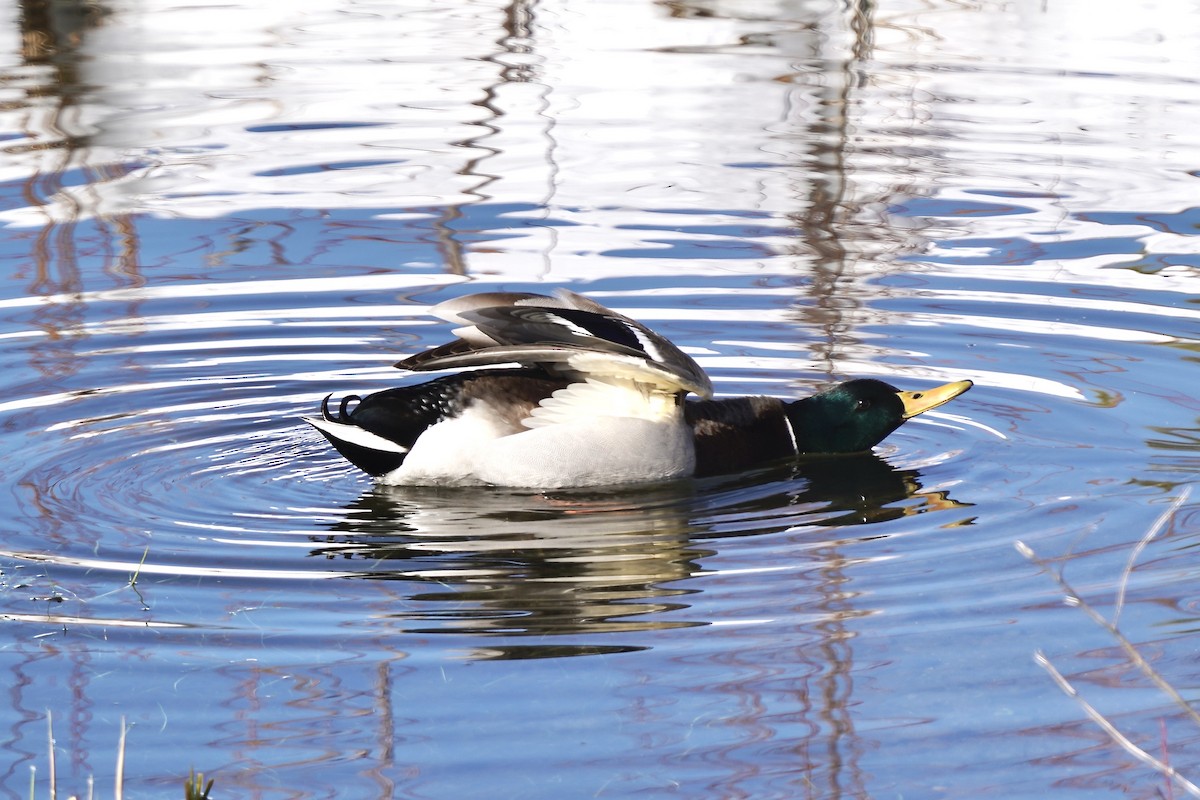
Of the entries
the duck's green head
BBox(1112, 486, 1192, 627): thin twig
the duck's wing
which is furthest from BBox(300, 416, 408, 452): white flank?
BBox(1112, 486, 1192, 627): thin twig

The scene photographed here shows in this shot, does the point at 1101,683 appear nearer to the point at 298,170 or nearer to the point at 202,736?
the point at 202,736

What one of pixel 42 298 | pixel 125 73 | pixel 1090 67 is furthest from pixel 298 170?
pixel 1090 67

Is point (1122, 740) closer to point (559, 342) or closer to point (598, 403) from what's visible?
point (559, 342)

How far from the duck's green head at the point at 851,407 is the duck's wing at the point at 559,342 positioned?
2.59 feet

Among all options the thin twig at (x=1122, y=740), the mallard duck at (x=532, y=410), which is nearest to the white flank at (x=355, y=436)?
the mallard duck at (x=532, y=410)

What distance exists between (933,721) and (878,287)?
4.83m

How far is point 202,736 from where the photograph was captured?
14.5 ft

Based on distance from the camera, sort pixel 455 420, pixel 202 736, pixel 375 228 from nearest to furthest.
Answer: pixel 202 736, pixel 455 420, pixel 375 228

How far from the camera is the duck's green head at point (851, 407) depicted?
7148mm

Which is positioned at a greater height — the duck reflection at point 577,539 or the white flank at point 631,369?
the white flank at point 631,369

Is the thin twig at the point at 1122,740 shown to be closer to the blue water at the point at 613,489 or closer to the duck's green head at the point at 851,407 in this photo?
the blue water at the point at 613,489

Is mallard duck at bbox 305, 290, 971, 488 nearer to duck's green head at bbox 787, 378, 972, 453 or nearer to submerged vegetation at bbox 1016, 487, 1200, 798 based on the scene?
duck's green head at bbox 787, 378, 972, 453

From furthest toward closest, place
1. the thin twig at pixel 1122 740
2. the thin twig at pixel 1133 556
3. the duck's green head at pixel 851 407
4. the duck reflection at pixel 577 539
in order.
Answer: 1. the duck's green head at pixel 851 407
2. the duck reflection at pixel 577 539
3. the thin twig at pixel 1133 556
4. the thin twig at pixel 1122 740

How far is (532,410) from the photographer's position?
6.61 metres
